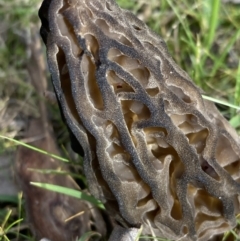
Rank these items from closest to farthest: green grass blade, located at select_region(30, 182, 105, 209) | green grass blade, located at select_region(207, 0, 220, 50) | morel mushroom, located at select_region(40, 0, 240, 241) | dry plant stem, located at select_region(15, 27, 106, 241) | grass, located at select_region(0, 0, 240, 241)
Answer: morel mushroom, located at select_region(40, 0, 240, 241) < green grass blade, located at select_region(30, 182, 105, 209) < dry plant stem, located at select_region(15, 27, 106, 241) < green grass blade, located at select_region(207, 0, 220, 50) < grass, located at select_region(0, 0, 240, 241)

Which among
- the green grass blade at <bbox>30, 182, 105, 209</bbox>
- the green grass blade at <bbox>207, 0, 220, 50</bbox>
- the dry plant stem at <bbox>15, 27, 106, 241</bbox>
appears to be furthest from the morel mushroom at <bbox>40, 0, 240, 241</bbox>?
the green grass blade at <bbox>207, 0, 220, 50</bbox>

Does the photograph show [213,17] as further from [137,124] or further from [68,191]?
[68,191]

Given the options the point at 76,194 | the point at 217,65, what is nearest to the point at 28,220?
the point at 76,194

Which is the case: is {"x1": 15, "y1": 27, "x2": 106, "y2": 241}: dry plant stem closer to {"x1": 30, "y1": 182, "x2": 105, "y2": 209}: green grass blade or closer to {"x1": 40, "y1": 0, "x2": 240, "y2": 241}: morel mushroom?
{"x1": 30, "y1": 182, "x2": 105, "y2": 209}: green grass blade

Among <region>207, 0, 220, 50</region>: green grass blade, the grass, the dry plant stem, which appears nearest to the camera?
the dry plant stem

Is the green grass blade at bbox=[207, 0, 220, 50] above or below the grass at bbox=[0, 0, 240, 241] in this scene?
above

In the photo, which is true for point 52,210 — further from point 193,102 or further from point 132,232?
point 193,102
